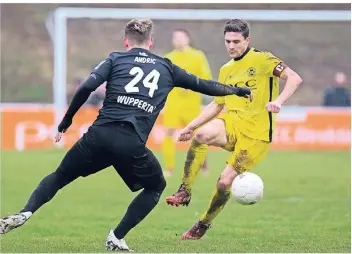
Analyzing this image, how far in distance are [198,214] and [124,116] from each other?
4248mm

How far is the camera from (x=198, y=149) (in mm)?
8719

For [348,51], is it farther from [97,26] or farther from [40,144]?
[40,144]

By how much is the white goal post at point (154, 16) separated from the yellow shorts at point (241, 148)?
522 inches

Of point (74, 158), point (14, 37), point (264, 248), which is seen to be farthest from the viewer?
point (14, 37)

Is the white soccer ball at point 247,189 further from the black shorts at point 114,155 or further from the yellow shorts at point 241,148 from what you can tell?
the black shorts at point 114,155

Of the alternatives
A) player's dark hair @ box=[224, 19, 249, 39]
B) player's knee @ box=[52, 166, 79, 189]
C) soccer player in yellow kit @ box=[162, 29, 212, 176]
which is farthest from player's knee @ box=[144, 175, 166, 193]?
soccer player in yellow kit @ box=[162, 29, 212, 176]

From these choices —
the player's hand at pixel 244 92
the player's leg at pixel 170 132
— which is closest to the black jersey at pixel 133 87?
the player's hand at pixel 244 92

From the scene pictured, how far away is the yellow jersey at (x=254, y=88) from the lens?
8586 mm

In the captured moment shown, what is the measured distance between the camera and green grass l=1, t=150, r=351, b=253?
27.6ft

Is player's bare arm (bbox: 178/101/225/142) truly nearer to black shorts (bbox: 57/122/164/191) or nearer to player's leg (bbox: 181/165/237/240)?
player's leg (bbox: 181/165/237/240)

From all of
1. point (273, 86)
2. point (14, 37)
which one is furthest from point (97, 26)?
point (273, 86)

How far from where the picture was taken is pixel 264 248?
817 centimetres

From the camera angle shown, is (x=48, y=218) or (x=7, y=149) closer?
(x=48, y=218)

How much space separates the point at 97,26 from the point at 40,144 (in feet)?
13.4
